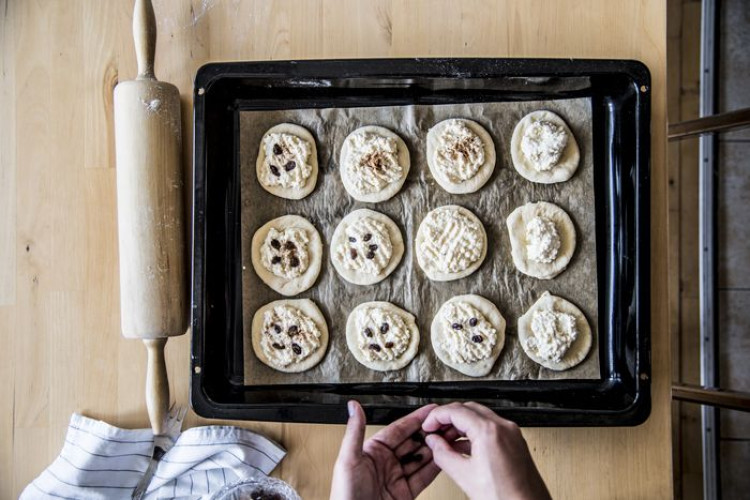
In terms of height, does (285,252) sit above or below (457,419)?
above

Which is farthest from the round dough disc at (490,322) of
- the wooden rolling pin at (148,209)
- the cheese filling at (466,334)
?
the wooden rolling pin at (148,209)

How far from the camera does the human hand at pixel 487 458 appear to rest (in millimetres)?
1127

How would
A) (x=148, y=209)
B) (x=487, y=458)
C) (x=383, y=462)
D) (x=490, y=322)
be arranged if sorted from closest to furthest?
(x=487, y=458), (x=383, y=462), (x=148, y=209), (x=490, y=322)

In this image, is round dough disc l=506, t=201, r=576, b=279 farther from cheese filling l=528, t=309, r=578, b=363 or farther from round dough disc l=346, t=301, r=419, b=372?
round dough disc l=346, t=301, r=419, b=372

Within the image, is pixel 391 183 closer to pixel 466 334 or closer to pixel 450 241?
pixel 450 241

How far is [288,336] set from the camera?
1566mm

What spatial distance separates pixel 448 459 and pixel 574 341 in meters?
0.56

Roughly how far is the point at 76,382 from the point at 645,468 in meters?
1.60

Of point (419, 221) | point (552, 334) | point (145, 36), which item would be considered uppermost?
point (145, 36)

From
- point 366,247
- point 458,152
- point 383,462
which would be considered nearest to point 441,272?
point 366,247

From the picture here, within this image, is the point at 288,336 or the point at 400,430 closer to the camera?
the point at 400,430

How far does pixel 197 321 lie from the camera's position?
57.6 inches

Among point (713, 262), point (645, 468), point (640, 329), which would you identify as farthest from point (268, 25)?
point (713, 262)

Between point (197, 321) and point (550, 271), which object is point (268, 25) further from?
point (550, 271)
